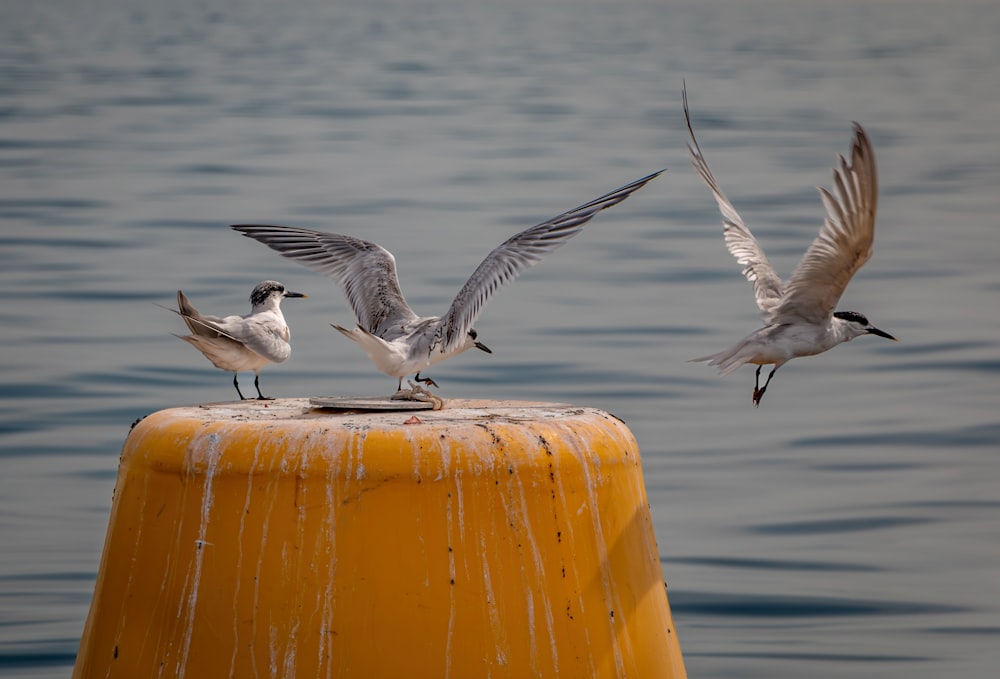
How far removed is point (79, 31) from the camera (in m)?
57.2

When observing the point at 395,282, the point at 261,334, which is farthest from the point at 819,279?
the point at 261,334

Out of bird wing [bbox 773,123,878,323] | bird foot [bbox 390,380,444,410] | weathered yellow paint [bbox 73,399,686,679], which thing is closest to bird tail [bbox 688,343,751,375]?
bird wing [bbox 773,123,878,323]

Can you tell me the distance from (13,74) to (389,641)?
113ft

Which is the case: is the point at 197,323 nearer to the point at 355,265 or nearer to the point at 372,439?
the point at 355,265

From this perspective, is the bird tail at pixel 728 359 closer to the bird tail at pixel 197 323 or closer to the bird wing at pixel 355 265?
the bird wing at pixel 355 265

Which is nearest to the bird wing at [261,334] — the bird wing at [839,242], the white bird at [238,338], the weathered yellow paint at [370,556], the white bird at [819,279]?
the white bird at [238,338]

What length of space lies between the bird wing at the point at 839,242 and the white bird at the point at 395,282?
88cm

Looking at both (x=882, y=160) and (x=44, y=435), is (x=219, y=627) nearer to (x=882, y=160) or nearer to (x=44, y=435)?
(x=44, y=435)

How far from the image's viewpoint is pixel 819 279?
7750 mm

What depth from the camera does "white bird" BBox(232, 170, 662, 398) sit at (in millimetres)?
6688

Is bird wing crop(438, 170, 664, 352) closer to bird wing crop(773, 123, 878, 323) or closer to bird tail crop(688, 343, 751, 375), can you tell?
bird wing crop(773, 123, 878, 323)

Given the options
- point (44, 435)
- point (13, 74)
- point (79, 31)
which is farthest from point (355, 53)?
point (44, 435)

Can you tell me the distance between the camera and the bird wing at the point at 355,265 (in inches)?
291

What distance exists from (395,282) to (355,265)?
0.81ft
